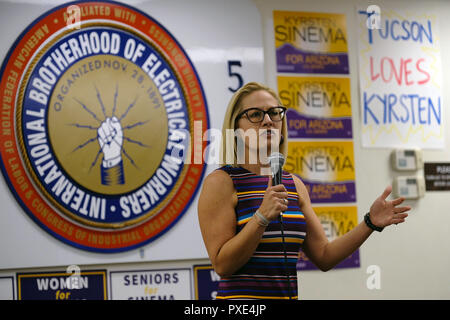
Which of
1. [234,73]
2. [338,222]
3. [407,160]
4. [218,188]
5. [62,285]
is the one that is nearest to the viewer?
[218,188]

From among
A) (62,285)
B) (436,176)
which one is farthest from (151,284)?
(436,176)

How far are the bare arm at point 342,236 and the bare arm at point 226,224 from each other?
0.23 m

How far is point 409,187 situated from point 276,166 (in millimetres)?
1671

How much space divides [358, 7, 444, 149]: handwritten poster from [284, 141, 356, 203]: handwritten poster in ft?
0.50

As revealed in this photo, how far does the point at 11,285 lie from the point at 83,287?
0.29 metres

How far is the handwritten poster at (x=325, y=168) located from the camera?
8.59ft

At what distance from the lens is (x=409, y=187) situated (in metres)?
2.74

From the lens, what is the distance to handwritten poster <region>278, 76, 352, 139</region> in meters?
2.63

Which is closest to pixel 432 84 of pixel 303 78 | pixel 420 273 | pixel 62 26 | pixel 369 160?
pixel 369 160

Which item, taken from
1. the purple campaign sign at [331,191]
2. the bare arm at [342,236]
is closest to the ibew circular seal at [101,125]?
the purple campaign sign at [331,191]

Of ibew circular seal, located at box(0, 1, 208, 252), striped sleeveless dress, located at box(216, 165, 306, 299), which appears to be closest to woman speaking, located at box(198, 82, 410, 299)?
striped sleeveless dress, located at box(216, 165, 306, 299)

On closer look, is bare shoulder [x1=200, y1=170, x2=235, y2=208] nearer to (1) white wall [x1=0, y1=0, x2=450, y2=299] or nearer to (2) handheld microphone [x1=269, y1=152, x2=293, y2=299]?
(2) handheld microphone [x1=269, y1=152, x2=293, y2=299]

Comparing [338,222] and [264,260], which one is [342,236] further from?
[338,222]

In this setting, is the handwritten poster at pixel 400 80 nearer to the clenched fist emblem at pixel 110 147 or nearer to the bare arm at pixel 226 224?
the clenched fist emblem at pixel 110 147
